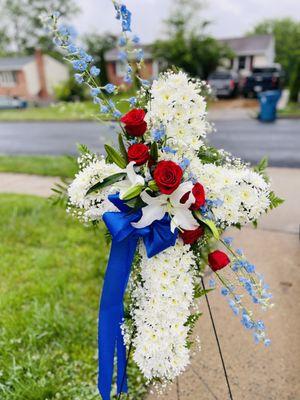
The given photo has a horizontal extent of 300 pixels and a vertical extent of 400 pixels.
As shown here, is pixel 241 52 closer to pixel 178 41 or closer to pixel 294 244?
pixel 178 41

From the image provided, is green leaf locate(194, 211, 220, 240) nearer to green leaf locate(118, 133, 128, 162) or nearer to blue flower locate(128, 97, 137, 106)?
green leaf locate(118, 133, 128, 162)

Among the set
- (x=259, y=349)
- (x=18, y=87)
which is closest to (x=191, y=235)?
(x=259, y=349)

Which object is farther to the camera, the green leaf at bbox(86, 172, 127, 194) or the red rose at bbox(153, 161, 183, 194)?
the green leaf at bbox(86, 172, 127, 194)

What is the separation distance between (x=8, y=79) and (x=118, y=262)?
137 feet

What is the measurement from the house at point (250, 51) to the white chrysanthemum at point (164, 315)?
1463 inches

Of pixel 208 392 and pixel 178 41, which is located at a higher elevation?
pixel 178 41

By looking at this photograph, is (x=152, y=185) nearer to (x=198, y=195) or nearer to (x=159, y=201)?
(x=159, y=201)

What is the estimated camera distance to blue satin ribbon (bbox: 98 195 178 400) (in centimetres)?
145

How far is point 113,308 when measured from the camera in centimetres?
163

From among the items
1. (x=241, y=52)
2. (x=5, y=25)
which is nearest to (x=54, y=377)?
(x=241, y=52)

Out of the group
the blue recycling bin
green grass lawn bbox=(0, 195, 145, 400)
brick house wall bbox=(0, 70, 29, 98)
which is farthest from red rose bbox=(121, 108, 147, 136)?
brick house wall bbox=(0, 70, 29, 98)

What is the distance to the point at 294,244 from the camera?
3.97m

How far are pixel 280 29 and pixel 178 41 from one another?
47170mm

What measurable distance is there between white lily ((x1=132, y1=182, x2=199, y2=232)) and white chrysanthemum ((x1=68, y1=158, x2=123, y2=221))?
165 mm
